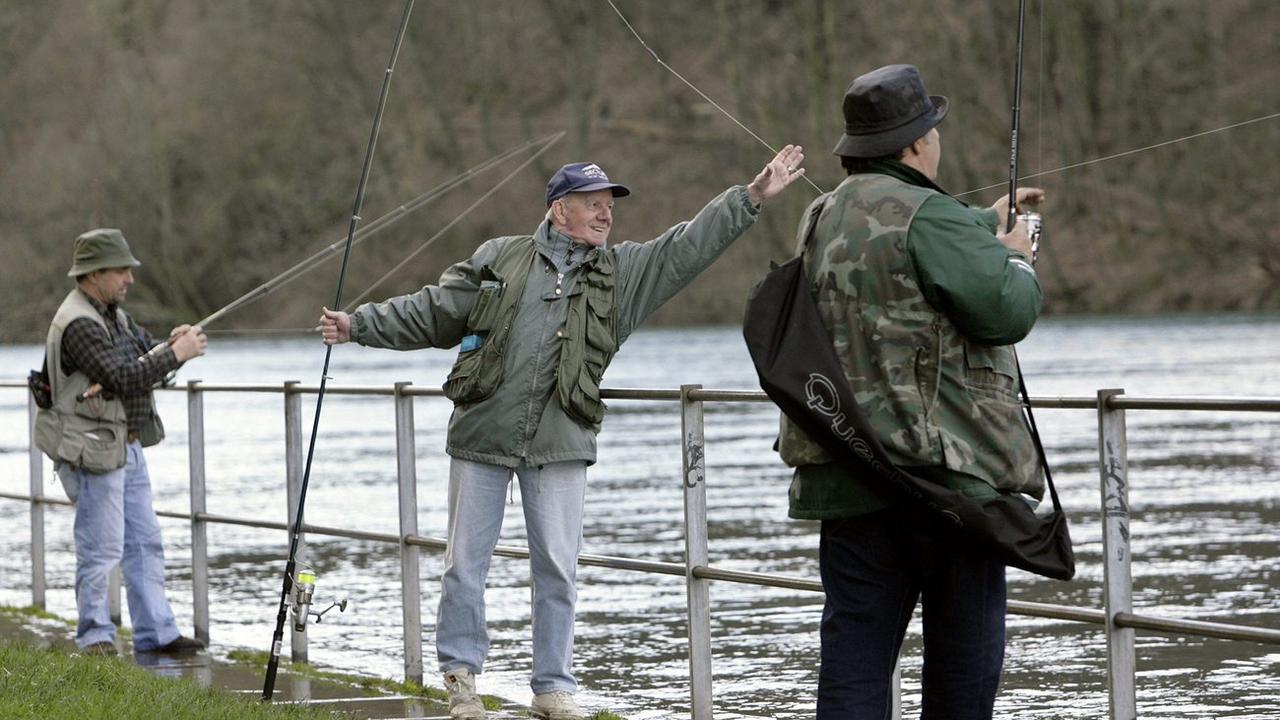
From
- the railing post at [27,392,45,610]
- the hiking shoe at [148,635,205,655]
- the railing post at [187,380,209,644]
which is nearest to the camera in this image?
the hiking shoe at [148,635,205,655]

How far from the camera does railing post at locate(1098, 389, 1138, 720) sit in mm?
4918

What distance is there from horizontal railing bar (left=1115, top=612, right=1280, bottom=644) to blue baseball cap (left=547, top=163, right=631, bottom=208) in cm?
199

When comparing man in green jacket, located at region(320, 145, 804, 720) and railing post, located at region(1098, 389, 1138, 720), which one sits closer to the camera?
railing post, located at region(1098, 389, 1138, 720)

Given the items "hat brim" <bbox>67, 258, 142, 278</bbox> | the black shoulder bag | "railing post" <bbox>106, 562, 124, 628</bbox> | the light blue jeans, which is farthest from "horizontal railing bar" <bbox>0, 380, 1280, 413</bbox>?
"railing post" <bbox>106, 562, 124, 628</bbox>

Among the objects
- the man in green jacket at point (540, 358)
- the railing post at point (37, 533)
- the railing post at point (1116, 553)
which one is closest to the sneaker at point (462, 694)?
the man in green jacket at point (540, 358)

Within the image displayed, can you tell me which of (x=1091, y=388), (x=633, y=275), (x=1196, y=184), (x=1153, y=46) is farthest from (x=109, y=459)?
(x=1196, y=184)

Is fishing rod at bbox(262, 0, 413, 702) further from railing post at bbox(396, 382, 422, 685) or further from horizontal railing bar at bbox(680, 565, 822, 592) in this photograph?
horizontal railing bar at bbox(680, 565, 822, 592)

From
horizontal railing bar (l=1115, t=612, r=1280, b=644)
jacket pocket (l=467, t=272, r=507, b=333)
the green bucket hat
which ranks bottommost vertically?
horizontal railing bar (l=1115, t=612, r=1280, b=644)

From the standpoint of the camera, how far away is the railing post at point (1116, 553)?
492cm

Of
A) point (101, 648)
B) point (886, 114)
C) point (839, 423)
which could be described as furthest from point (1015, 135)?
point (101, 648)

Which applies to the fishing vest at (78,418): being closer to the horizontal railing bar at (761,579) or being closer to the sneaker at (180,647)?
the sneaker at (180,647)

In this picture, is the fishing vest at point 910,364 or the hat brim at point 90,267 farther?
the hat brim at point 90,267

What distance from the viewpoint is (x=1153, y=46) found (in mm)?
35719

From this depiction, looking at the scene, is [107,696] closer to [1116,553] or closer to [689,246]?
[689,246]
